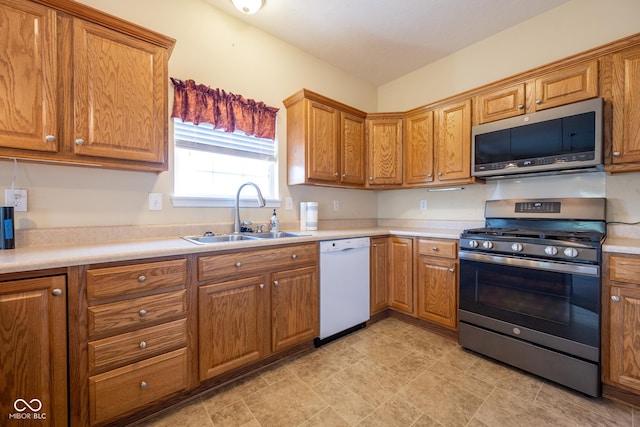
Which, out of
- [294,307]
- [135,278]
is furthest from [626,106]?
[135,278]

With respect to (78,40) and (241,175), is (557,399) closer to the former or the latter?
(241,175)

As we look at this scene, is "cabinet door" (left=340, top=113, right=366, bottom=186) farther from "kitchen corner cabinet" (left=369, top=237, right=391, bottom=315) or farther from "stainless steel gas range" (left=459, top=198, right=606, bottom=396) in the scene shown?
"stainless steel gas range" (left=459, top=198, right=606, bottom=396)

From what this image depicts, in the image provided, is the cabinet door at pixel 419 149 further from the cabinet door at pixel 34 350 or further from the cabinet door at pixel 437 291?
the cabinet door at pixel 34 350

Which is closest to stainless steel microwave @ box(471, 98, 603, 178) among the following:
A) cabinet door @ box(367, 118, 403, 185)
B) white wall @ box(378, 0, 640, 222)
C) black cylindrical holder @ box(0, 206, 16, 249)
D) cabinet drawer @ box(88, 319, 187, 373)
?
white wall @ box(378, 0, 640, 222)

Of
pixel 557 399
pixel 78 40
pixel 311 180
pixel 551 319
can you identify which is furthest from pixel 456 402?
pixel 78 40

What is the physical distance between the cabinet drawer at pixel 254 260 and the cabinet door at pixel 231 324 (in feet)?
0.23

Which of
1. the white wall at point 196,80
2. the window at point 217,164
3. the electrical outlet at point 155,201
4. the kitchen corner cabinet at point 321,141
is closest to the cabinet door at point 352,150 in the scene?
the kitchen corner cabinet at point 321,141

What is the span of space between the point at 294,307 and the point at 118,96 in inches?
68.5

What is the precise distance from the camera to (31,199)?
1525 millimetres

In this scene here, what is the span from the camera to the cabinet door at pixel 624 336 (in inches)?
57.9

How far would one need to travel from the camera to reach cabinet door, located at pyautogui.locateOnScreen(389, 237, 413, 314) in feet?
8.38

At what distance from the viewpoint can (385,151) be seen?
2963mm

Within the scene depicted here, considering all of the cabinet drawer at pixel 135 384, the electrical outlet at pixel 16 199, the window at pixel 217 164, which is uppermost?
the window at pixel 217 164

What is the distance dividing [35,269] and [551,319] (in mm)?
2775
